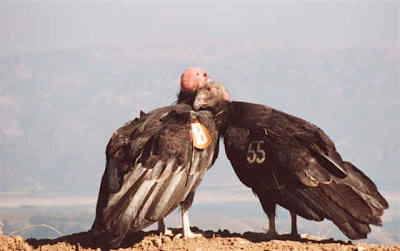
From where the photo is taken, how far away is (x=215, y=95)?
48.1 feet

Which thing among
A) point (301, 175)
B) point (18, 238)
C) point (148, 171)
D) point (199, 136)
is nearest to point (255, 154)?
point (301, 175)

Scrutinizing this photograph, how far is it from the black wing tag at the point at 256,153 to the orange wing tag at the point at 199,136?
2.14ft

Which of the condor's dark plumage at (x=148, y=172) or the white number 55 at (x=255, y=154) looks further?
the white number 55 at (x=255, y=154)

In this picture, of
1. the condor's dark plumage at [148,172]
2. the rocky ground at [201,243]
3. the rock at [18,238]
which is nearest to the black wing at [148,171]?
the condor's dark plumage at [148,172]

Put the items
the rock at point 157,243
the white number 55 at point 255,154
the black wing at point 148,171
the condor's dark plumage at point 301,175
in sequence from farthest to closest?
the white number 55 at point 255,154
the rock at point 157,243
the condor's dark plumage at point 301,175
the black wing at point 148,171

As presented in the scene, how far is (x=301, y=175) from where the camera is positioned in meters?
13.2

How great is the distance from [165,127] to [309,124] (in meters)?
2.38

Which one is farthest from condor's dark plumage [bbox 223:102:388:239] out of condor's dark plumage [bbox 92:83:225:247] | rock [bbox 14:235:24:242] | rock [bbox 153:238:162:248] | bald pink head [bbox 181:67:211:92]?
rock [bbox 14:235:24:242]

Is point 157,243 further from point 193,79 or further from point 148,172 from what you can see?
point 193,79

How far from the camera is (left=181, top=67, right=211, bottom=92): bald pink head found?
594 inches

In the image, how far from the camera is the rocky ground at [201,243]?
13.2 m

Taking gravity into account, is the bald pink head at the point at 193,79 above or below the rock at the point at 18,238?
above

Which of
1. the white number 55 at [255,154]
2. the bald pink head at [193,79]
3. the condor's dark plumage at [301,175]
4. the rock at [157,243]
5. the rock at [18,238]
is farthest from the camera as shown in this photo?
Answer: the bald pink head at [193,79]

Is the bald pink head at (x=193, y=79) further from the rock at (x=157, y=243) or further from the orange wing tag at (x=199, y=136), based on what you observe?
the rock at (x=157, y=243)
